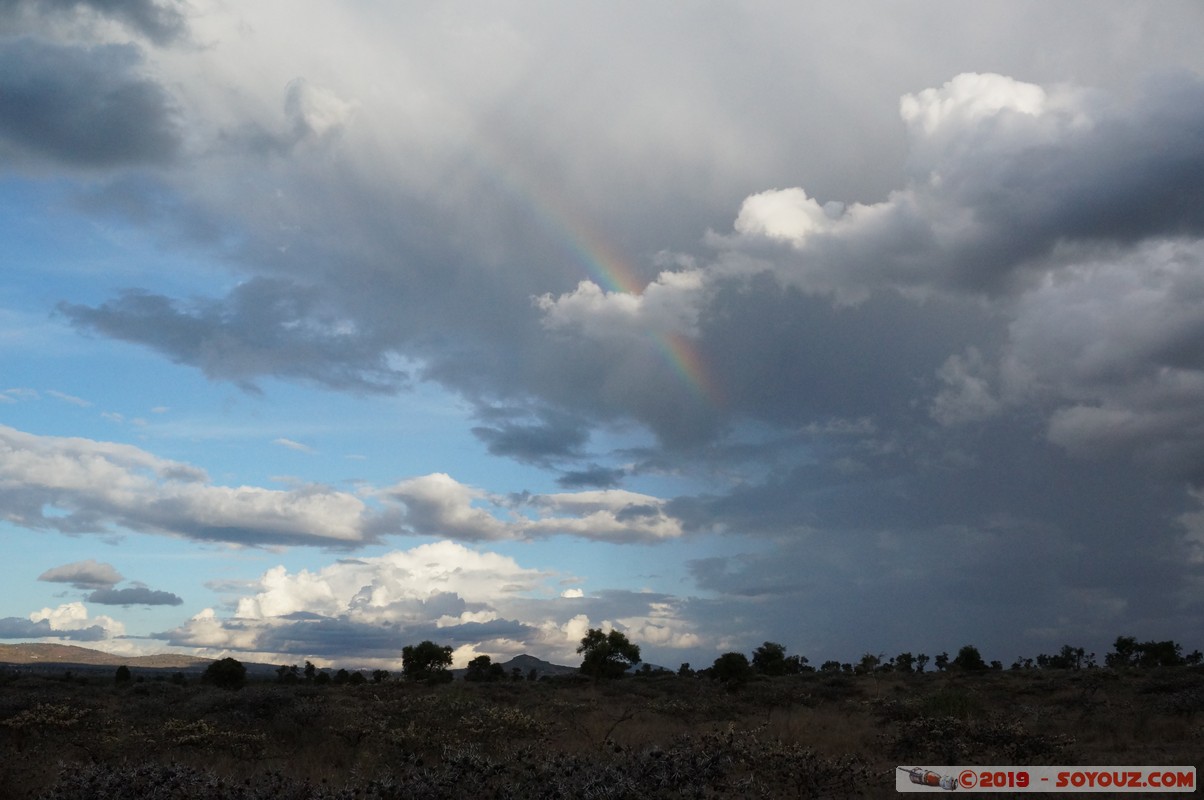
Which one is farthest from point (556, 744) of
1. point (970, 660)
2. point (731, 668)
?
point (970, 660)

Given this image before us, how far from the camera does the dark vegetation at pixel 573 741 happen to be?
1387 centimetres

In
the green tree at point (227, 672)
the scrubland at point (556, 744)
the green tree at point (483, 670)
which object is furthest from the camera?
the green tree at point (483, 670)

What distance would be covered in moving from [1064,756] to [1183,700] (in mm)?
19238

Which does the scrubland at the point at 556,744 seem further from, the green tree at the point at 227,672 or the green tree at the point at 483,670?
the green tree at the point at 483,670

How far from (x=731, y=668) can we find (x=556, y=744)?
42331mm

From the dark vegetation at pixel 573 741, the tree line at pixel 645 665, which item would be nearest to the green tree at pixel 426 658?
the tree line at pixel 645 665

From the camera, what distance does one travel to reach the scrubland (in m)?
13.8

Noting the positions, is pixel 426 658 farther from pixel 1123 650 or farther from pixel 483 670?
pixel 1123 650

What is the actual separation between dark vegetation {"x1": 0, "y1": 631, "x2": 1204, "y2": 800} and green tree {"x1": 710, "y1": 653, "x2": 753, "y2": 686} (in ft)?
31.7

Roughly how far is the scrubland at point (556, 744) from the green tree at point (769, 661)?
39012 millimetres

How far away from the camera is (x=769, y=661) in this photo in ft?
288

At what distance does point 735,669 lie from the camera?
64562mm

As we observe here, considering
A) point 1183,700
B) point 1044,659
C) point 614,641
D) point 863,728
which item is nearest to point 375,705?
point 863,728

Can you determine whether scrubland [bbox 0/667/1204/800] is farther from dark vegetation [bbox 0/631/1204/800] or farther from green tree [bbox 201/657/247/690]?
green tree [bbox 201/657/247/690]
